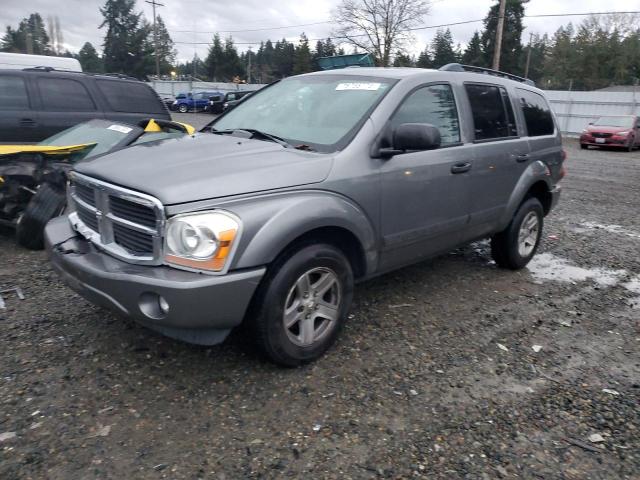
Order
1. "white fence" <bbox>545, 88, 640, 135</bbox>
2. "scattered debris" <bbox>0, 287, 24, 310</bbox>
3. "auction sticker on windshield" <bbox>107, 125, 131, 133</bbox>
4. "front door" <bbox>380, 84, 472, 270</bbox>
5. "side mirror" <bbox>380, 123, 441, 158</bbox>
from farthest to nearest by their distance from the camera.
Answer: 1. "white fence" <bbox>545, 88, 640, 135</bbox>
2. "auction sticker on windshield" <bbox>107, 125, 131, 133</bbox>
3. "scattered debris" <bbox>0, 287, 24, 310</bbox>
4. "front door" <bbox>380, 84, 472, 270</bbox>
5. "side mirror" <bbox>380, 123, 441, 158</bbox>

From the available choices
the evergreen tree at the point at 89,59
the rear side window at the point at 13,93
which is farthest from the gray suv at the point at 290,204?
the evergreen tree at the point at 89,59

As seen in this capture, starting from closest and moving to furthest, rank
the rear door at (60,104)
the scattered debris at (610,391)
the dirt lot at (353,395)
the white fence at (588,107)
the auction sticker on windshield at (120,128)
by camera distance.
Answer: the dirt lot at (353,395), the scattered debris at (610,391), the auction sticker on windshield at (120,128), the rear door at (60,104), the white fence at (588,107)

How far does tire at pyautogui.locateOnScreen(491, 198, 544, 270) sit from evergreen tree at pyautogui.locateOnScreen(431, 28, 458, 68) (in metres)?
68.6

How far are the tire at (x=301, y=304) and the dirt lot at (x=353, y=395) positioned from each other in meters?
0.17

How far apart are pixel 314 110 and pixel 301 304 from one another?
4.82ft

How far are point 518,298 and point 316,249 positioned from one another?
7.82 feet

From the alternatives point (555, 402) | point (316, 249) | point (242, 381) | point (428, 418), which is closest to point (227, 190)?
point (316, 249)

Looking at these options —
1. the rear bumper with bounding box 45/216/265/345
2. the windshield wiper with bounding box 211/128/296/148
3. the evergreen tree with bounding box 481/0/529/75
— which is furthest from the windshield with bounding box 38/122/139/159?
the evergreen tree with bounding box 481/0/529/75

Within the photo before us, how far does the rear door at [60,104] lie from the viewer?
782 centimetres

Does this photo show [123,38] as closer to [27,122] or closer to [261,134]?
[27,122]

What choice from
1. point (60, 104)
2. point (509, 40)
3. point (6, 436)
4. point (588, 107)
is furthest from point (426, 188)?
→ point (509, 40)

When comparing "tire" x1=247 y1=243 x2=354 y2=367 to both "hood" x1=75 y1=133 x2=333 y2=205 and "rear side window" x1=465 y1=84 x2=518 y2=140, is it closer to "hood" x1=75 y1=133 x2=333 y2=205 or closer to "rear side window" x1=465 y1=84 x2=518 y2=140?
"hood" x1=75 y1=133 x2=333 y2=205

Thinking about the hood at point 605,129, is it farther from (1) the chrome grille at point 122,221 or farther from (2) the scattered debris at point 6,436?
(2) the scattered debris at point 6,436

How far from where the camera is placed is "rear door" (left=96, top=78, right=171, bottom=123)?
322 inches
